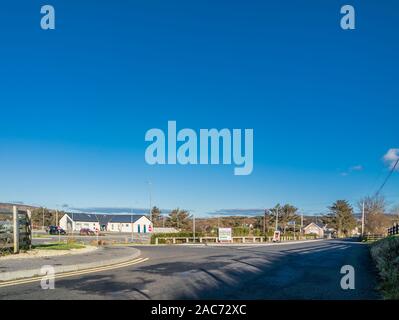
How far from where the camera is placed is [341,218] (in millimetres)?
129000

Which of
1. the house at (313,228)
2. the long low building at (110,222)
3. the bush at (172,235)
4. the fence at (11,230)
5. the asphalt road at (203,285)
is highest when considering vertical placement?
the fence at (11,230)

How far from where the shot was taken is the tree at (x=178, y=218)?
10346cm

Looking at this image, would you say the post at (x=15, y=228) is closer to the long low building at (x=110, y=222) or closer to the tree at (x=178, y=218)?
the tree at (x=178, y=218)

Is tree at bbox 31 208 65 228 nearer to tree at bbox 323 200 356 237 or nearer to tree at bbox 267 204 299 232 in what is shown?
tree at bbox 267 204 299 232

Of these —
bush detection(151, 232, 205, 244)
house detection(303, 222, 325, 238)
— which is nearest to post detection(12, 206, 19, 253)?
bush detection(151, 232, 205, 244)

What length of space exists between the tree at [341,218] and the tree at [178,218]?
48610 mm

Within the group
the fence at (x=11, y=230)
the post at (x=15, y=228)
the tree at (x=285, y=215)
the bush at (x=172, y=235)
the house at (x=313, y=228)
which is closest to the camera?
the fence at (x=11, y=230)

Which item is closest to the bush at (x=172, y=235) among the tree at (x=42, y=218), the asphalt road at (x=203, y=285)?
the asphalt road at (x=203, y=285)

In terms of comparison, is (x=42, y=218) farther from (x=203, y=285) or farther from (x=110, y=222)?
(x=203, y=285)

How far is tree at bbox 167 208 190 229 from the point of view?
4073 inches

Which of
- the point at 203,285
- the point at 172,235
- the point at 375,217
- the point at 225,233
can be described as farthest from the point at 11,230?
the point at 375,217

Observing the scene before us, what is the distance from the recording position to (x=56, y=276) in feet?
42.3

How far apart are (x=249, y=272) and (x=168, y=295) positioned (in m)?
5.56

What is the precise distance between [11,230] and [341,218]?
121993 mm
